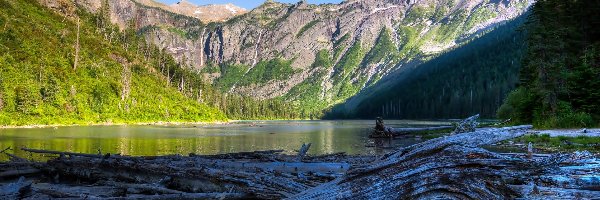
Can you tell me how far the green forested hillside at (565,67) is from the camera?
3484 cm

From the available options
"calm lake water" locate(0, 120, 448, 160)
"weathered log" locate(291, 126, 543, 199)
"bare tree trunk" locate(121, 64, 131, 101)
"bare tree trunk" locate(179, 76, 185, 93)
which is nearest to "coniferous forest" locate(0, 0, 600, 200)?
"weathered log" locate(291, 126, 543, 199)

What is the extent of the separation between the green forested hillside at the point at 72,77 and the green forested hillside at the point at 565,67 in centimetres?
8616

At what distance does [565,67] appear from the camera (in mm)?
39344

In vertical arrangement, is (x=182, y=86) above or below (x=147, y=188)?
above

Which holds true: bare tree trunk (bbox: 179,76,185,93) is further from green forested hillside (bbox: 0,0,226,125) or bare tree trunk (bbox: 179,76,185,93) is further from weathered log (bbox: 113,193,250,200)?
weathered log (bbox: 113,193,250,200)

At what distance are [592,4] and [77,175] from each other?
4858 centimetres

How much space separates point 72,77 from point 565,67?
10607 centimetres

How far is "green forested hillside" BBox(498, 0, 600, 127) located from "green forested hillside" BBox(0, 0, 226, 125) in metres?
86.2

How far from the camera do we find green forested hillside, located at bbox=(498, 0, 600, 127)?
34844 millimetres

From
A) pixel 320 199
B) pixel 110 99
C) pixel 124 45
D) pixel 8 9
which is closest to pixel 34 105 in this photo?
pixel 110 99

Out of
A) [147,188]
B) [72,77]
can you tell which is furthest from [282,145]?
[72,77]

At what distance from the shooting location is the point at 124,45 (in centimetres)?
16562

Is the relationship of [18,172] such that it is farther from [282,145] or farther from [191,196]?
[282,145]

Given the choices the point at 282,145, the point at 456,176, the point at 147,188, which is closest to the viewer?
the point at 456,176
